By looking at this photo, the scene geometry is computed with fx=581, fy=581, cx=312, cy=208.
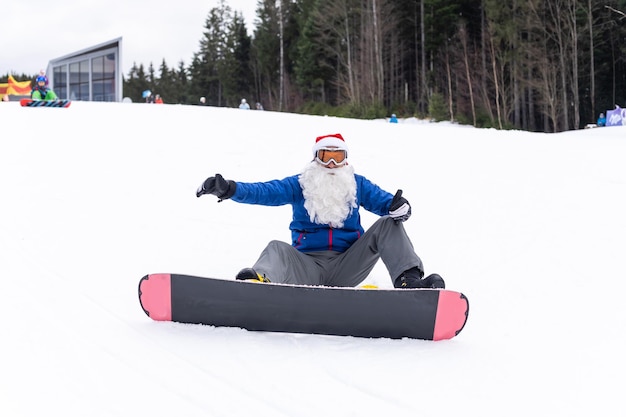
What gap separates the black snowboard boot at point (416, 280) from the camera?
9.39ft

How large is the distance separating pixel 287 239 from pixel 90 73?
92.1 ft

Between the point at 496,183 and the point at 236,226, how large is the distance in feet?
10.3

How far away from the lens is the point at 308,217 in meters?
3.57

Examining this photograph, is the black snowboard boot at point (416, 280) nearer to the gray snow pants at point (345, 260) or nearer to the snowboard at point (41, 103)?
the gray snow pants at point (345, 260)

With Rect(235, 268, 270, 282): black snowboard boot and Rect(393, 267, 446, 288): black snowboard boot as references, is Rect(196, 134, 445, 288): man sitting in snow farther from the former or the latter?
Rect(235, 268, 270, 282): black snowboard boot

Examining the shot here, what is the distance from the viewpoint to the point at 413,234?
17.4 ft

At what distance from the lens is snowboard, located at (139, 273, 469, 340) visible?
271cm

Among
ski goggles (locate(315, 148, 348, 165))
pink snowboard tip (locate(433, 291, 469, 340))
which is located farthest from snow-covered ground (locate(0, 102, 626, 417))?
ski goggles (locate(315, 148, 348, 165))

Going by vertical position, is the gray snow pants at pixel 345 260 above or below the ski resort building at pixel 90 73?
below

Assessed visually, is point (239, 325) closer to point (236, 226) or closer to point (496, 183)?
point (236, 226)

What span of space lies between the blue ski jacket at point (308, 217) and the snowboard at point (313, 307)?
0.80 metres

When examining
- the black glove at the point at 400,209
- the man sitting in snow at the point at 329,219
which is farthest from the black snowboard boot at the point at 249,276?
the black glove at the point at 400,209

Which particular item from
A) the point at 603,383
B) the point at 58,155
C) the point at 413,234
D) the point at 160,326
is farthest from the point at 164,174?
the point at 603,383

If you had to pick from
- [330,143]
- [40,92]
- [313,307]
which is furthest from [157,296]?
[40,92]
